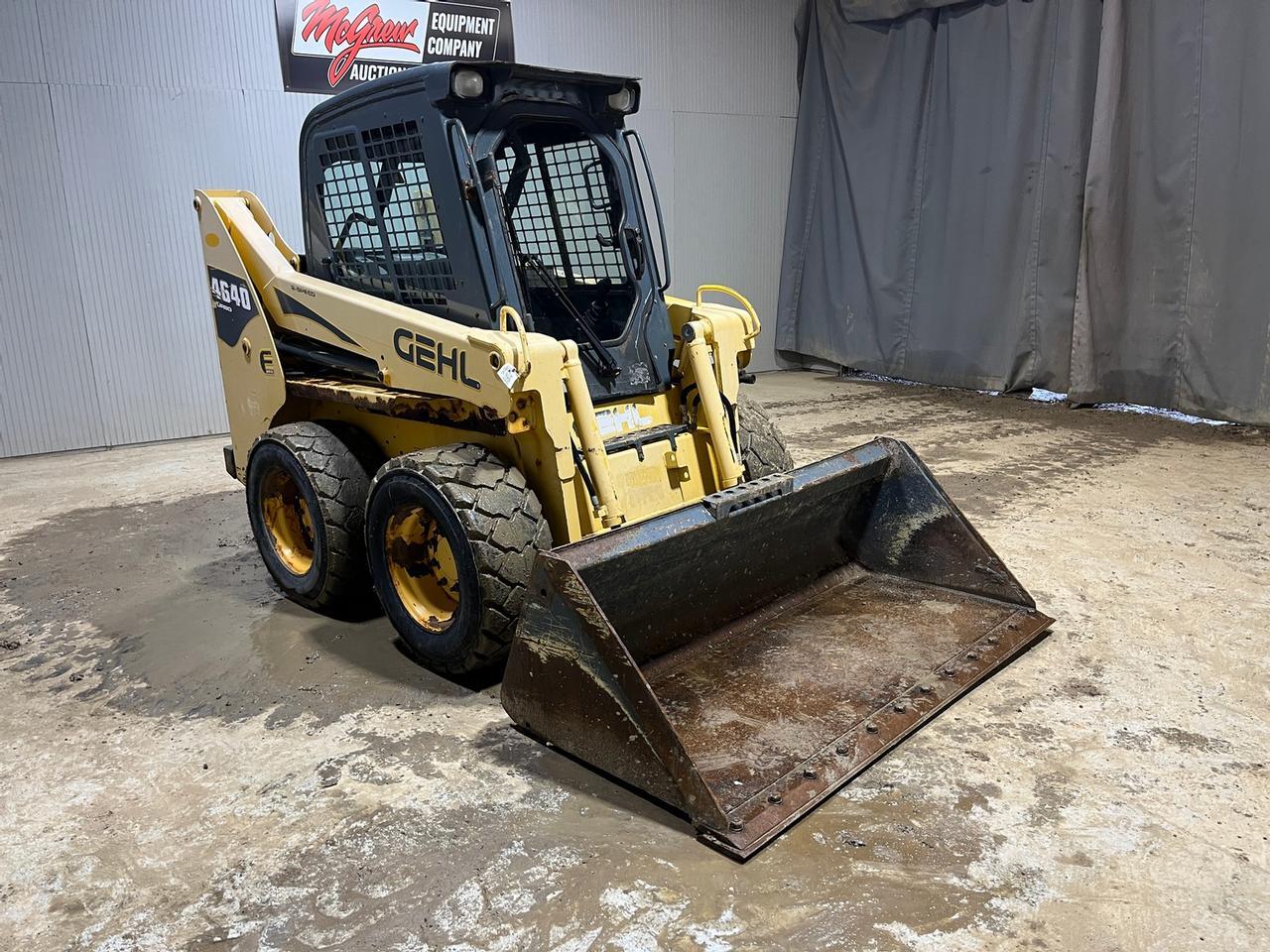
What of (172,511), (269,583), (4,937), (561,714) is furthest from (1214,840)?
(172,511)

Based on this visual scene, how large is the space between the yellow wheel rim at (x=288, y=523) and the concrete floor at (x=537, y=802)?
22 centimetres

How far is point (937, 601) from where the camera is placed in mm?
3736

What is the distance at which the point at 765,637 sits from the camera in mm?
3477

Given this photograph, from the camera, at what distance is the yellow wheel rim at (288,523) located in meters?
4.25

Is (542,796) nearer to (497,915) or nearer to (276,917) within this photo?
(497,915)

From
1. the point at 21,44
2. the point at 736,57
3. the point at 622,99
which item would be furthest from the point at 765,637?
Result: the point at 736,57

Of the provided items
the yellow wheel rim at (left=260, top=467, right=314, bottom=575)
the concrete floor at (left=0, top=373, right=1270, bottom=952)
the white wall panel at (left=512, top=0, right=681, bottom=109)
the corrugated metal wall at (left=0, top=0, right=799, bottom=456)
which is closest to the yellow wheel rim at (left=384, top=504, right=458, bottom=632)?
the concrete floor at (left=0, top=373, right=1270, bottom=952)

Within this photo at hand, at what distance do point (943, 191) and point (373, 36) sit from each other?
5.03 metres

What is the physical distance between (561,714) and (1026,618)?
1.83 m

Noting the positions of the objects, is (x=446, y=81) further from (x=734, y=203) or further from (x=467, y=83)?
(x=734, y=203)

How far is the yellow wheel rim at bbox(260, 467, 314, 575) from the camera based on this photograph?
4246 millimetres

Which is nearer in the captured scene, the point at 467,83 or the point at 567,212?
the point at 467,83

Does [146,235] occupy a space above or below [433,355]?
above

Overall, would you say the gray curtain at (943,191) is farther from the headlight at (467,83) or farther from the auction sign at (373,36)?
the headlight at (467,83)
